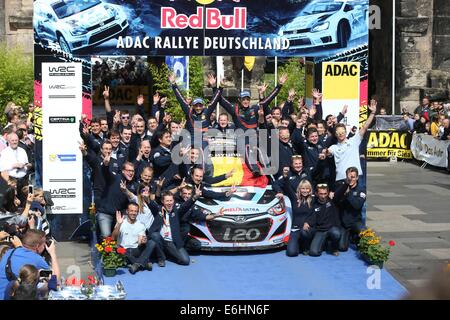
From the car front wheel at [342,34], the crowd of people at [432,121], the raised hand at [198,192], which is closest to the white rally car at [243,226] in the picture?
the raised hand at [198,192]

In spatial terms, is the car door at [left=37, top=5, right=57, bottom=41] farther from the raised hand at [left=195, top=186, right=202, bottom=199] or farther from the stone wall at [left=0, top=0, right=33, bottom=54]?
the stone wall at [left=0, top=0, right=33, bottom=54]

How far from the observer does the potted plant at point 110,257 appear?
10.6 metres

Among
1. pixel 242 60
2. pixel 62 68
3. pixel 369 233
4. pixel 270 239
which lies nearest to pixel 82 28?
pixel 62 68

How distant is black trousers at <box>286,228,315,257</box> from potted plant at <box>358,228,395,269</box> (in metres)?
0.80

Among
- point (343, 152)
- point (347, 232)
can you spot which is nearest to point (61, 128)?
point (343, 152)

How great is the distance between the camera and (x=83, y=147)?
12.5m

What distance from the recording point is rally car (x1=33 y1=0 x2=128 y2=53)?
41.8 ft

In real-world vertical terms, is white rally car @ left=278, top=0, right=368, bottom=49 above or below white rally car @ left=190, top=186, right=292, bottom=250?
above

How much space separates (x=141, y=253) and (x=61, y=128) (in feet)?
9.35

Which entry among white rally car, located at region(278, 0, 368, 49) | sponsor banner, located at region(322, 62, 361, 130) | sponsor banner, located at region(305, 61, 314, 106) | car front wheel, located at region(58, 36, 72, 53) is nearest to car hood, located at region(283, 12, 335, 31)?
white rally car, located at region(278, 0, 368, 49)

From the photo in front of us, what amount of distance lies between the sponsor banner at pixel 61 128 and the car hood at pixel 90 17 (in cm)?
68

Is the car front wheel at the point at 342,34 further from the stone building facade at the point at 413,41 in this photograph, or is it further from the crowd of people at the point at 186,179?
the stone building facade at the point at 413,41
